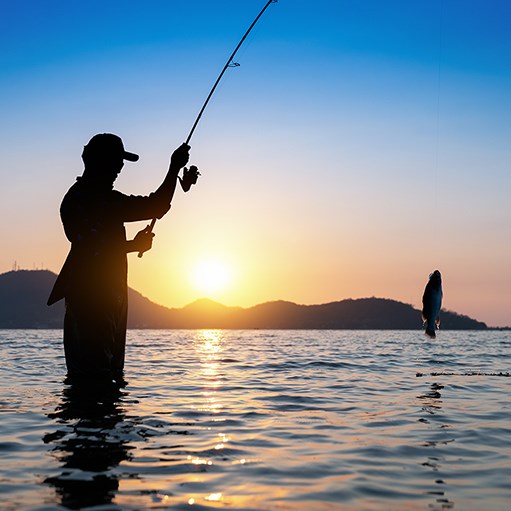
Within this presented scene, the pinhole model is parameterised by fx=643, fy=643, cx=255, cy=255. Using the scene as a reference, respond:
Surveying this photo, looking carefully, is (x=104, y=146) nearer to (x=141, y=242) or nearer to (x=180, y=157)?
(x=180, y=157)

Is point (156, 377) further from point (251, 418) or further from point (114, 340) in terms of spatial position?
point (251, 418)

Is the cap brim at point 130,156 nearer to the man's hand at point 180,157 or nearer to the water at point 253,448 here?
the man's hand at point 180,157

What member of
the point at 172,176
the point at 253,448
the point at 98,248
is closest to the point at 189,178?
the point at 172,176

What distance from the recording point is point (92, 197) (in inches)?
364

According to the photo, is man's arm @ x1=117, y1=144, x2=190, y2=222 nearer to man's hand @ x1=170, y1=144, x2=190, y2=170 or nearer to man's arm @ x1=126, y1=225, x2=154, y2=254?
man's hand @ x1=170, y1=144, x2=190, y2=170

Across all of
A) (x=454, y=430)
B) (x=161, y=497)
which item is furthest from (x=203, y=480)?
(x=454, y=430)

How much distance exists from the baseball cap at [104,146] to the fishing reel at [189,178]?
0.99 metres

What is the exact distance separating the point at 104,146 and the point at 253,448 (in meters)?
5.29

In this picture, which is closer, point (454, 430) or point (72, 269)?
point (454, 430)

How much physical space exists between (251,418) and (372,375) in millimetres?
7106

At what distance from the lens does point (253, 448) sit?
5.94 meters

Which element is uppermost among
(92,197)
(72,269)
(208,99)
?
(208,99)

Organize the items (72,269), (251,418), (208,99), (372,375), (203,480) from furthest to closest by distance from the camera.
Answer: (372,375) → (208,99) → (72,269) → (251,418) → (203,480)

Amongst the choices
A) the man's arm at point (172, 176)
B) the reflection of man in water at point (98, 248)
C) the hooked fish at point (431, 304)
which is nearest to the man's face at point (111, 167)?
the reflection of man in water at point (98, 248)
